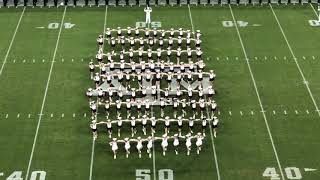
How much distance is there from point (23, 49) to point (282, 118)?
27.1 ft

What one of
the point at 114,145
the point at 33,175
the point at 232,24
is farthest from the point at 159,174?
the point at 232,24

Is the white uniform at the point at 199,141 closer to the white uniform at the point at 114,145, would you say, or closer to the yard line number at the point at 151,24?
the white uniform at the point at 114,145

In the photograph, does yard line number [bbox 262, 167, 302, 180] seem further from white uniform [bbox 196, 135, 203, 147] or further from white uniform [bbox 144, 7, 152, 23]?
white uniform [bbox 144, 7, 152, 23]

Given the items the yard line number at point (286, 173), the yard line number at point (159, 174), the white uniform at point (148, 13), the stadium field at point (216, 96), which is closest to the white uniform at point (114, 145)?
the stadium field at point (216, 96)

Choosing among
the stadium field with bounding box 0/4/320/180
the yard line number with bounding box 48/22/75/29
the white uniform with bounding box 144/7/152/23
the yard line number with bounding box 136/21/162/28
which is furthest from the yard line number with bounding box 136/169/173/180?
the yard line number with bounding box 48/22/75/29

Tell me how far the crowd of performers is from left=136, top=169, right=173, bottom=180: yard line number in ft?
2.09

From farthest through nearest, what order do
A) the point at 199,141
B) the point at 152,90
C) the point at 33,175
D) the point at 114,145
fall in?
1. the point at 152,90
2. the point at 199,141
3. the point at 114,145
4. the point at 33,175

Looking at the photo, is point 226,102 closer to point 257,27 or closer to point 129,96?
point 129,96

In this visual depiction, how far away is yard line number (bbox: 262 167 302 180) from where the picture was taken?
14.6m

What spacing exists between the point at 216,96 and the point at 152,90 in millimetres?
1787

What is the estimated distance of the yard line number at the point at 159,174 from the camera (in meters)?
14.6

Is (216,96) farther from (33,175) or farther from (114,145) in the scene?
(33,175)

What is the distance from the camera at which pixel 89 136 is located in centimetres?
1631

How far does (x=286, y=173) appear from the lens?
14.8 m
